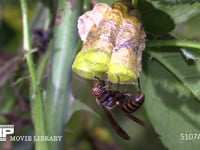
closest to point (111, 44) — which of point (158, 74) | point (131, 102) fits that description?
point (131, 102)

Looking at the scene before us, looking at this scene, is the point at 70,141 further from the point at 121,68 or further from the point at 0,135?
the point at 121,68

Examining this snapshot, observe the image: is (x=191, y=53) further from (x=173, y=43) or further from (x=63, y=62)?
(x=63, y=62)

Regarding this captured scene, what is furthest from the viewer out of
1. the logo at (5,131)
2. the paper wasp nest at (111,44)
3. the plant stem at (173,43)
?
the logo at (5,131)

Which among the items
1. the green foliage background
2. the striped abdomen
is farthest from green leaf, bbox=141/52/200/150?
the striped abdomen

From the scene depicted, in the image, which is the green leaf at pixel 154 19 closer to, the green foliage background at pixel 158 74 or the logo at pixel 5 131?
the green foliage background at pixel 158 74

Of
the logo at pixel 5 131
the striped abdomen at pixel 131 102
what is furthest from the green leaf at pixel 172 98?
the logo at pixel 5 131

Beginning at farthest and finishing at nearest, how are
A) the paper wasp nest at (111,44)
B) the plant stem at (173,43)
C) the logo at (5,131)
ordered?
the logo at (5,131) < the plant stem at (173,43) < the paper wasp nest at (111,44)

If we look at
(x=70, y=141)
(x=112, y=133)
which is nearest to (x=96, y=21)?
(x=70, y=141)
